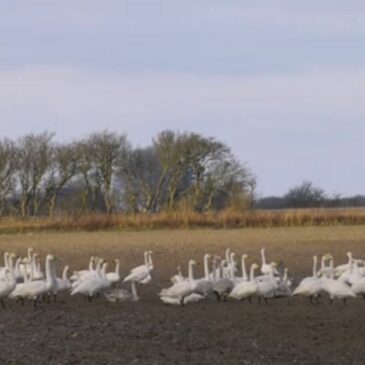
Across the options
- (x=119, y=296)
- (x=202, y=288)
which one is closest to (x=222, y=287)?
(x=202, y=288)

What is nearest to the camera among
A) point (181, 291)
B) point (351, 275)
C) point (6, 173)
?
point (181, 291)

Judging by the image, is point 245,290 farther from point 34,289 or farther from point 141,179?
point 141,179

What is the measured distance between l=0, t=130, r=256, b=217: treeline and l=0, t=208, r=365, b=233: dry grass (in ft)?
44.2

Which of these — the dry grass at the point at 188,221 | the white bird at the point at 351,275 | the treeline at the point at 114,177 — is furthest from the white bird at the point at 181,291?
the treeline at the point at 114,177

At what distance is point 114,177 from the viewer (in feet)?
273

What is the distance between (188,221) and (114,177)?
22.1m

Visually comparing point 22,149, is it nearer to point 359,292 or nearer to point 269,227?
point 269,227

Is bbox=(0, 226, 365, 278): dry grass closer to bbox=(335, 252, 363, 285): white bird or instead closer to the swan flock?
the swan flock

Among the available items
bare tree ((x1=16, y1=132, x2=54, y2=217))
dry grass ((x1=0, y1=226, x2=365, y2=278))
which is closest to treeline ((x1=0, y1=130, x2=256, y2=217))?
bare tree ((x1=16, y1=132, x2=54, y2=217))

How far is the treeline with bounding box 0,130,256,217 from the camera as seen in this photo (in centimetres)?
7875

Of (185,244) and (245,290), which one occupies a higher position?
(185,244)

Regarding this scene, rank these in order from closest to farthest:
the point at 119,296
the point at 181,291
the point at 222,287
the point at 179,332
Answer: the point at 179,332 → the point at 181,291 → the point at 119,296 → the point at 222,287

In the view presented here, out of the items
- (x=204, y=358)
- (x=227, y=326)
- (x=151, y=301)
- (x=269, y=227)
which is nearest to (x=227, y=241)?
(x=269, y=227)

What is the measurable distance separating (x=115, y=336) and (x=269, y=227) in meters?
41.8
